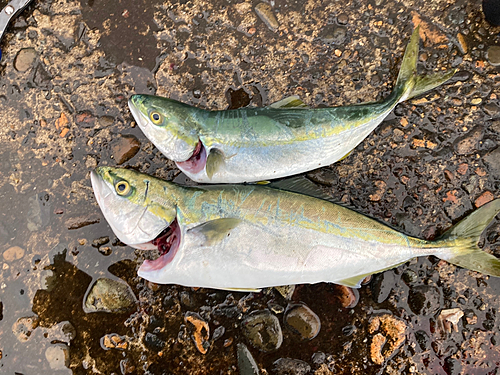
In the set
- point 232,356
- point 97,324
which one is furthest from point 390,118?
point 97,324

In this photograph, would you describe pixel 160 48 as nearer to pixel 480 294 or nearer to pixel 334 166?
pixel 334 166

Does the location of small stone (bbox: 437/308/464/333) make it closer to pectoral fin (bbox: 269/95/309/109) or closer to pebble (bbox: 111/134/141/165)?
pectoral fin (bbox: 269/95/309/109)

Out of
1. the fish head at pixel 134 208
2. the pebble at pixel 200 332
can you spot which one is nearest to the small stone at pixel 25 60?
the fish head at pixel 134 208

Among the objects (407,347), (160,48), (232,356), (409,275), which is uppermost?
(160,48)

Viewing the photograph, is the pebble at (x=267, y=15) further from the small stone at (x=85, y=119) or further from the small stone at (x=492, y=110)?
the small stone at (x=492, y=110)

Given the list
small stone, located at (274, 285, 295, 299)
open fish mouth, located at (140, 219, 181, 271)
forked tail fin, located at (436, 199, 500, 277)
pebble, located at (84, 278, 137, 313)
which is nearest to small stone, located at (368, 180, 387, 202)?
forked tail fin, located at (436, 199, 500, 277)

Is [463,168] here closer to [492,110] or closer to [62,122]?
[492,110]
